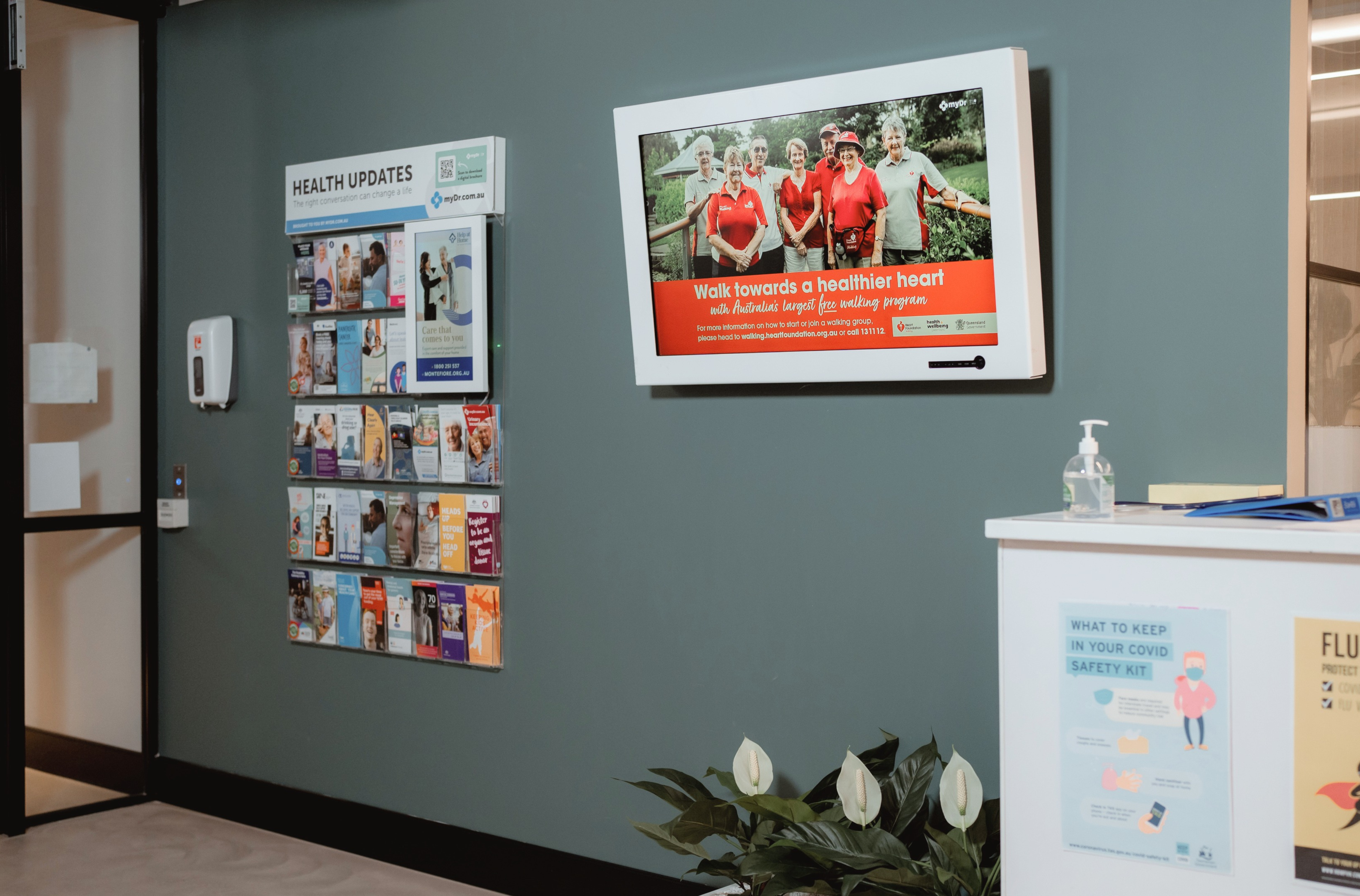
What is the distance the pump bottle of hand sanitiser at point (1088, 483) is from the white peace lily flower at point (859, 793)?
706 millimetres

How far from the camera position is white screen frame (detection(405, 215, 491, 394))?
10.5ft

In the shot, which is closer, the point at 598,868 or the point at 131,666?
the point at 598,868

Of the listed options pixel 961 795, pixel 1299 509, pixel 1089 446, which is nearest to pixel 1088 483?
pixel 1089 446

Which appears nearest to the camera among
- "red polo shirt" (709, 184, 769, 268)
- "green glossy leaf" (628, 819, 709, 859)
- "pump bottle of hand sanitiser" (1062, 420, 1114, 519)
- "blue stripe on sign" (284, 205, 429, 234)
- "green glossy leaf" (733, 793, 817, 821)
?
"pump bottle of hand sanitiser" (1062, 420, 1114, 519)

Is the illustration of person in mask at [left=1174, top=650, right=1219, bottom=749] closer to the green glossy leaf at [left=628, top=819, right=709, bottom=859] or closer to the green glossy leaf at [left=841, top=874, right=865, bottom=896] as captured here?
the green glossy leaf at [left=841, top=874, right=865, bottom=896]

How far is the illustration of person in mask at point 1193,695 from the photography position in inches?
60.8

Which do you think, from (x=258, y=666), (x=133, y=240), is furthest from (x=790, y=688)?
(x=133, y=240)

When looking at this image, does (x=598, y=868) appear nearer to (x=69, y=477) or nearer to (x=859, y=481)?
(x=859, y=481)

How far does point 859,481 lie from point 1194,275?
0.84 meters

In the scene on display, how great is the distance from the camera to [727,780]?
2582mm

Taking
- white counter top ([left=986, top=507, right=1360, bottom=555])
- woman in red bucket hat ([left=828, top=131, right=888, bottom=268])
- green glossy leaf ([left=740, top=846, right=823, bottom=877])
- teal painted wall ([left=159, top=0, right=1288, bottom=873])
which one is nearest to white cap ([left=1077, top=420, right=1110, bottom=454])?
white counter top ([left=986, top=507, right=1360, bottom=555])

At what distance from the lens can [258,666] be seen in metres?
3.80

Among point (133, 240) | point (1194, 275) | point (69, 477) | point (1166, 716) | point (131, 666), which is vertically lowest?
point (131, 666)

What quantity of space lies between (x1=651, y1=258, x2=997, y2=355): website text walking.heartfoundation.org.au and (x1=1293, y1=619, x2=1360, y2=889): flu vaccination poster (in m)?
1.02
